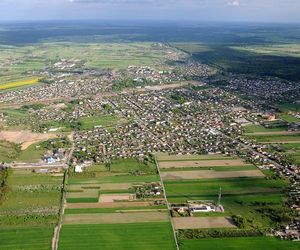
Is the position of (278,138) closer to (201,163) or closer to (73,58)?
(201,163)

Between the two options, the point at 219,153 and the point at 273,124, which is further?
the point at 273,124

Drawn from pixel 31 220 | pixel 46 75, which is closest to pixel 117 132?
pixel 31 220

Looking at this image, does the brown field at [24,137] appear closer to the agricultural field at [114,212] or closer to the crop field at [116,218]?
the agricultural field at [114,212]

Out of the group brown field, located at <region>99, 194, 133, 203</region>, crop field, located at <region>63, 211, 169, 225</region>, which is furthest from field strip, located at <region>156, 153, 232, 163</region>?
crop field, located at <region>63, 211, 169, 225</region>

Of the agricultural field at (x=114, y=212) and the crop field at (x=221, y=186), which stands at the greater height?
the crop field at (x=221, y=186)

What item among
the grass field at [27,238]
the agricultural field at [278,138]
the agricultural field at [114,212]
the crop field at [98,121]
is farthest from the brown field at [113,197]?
the crop field at [98,121]

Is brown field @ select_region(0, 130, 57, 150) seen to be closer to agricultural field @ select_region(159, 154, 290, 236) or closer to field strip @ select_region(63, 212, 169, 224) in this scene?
agricultural field @ select_region(159, 154, 290, 236)

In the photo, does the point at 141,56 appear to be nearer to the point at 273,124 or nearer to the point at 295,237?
the point at 273,124

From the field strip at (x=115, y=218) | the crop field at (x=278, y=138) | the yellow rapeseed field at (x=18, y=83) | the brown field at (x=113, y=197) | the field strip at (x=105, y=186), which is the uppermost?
the yellow rapeseed field at (x=18, y=83)
